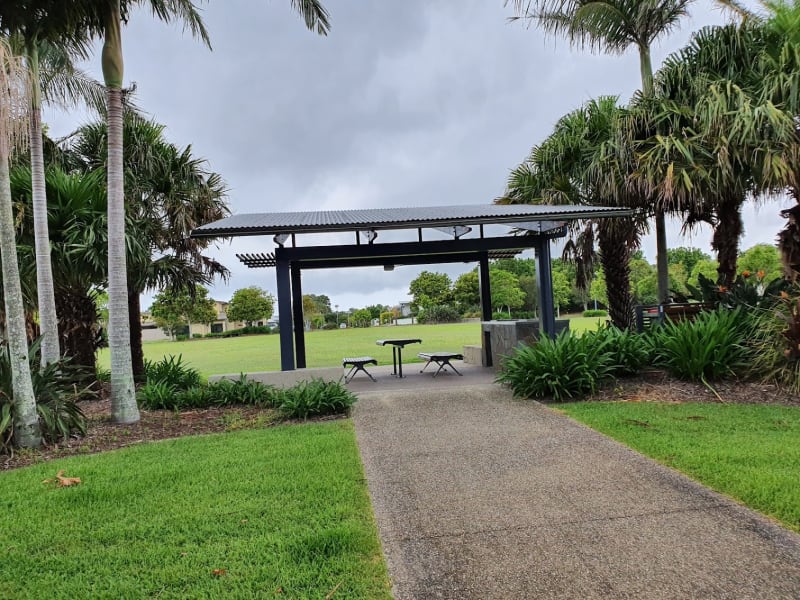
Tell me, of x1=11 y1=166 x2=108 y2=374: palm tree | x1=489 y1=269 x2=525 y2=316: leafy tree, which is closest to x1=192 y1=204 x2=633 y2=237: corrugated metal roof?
x1=11 y1=166 x2=108 y2=374: palm tree

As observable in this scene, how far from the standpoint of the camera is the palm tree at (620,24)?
10.6 metres

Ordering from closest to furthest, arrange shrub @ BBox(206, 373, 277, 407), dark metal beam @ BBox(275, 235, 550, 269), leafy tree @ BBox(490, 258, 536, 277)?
shrub @ BBox(206, 373, 277, 407), dark metal beam @ BBox(275, 235, 550, 269), leafy tree @ BBox(490, 258, 536, 277)

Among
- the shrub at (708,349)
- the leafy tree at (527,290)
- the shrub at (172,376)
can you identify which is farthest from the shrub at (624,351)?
the leafy tree at (527,290)

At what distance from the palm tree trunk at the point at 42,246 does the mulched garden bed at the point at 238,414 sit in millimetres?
1300

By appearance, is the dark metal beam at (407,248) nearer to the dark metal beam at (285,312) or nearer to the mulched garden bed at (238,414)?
the dark metal beam at (285,312)

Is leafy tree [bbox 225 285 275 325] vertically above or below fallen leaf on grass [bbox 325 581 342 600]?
above

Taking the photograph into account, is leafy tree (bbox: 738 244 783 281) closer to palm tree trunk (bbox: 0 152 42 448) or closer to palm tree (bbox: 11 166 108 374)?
palm tree (bbox: 11 166 108 374)

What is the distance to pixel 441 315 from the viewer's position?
55250 millimetres

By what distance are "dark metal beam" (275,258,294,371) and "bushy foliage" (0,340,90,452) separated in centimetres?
332

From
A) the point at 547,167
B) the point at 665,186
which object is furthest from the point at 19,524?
the point at 547,167

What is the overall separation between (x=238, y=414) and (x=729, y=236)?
9.54 m

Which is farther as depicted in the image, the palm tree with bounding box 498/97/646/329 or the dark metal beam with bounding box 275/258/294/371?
the palm tree with bounding box 498/97/646/329

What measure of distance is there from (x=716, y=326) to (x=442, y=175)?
20.5 meters

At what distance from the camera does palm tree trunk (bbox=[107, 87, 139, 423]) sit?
6891 mm
